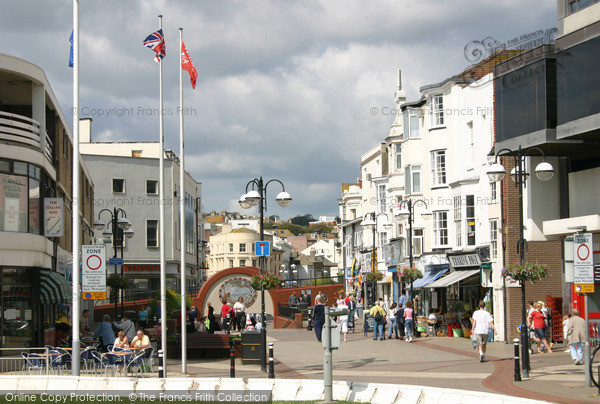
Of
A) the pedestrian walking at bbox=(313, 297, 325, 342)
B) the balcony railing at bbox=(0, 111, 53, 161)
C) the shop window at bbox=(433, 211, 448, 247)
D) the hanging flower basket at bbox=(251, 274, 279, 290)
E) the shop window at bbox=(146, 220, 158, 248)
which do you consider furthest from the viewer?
the shop window at bbox=(146, 220, 158, 248)

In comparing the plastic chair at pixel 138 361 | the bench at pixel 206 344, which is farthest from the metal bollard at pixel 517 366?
the bench at pixel 206 344

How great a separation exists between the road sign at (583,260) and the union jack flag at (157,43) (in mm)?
13351

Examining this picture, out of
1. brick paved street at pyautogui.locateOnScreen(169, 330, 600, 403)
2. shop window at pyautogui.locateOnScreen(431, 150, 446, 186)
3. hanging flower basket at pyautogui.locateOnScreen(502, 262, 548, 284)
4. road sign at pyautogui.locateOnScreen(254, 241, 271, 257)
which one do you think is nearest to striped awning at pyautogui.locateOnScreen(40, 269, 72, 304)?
brick paved street at pyautogui.locateOnScreen(169, 330, 600, 403)

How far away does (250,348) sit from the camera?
2442 centimetres

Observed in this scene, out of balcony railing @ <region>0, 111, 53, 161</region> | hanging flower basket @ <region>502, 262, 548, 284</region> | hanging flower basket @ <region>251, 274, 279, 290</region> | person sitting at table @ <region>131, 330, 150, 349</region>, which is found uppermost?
balcony railing @ <region>0, 111, 53, 161</region>

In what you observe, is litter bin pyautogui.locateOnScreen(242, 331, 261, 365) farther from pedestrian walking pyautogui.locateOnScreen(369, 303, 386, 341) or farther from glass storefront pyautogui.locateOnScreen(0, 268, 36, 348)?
pedestrian walking pyautogui.locateOnScreen(369, 303, 386, 341)

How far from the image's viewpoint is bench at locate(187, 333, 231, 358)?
26.8 metres

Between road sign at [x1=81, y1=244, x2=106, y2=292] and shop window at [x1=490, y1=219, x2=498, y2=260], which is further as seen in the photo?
shop window at [x1=490, y1=219, x2=498, y2=260]

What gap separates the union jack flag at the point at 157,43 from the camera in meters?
24.1

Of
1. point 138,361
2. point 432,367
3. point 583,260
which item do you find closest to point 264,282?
point 138,361

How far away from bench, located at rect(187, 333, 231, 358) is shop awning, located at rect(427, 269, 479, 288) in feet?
47.5

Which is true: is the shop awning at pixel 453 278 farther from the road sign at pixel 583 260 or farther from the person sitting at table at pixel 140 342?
the road sign at pixel 583 260

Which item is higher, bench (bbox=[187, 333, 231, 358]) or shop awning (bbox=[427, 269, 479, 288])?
shop awning (bbox=[427, 269, 479, 288])

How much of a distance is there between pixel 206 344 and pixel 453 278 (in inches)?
637
